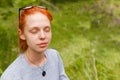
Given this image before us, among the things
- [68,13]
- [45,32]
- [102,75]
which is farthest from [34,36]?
A: [68,13]

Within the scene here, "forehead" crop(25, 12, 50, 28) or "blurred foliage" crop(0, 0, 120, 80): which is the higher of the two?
"forehead" crop(25, 12, 50, 28)

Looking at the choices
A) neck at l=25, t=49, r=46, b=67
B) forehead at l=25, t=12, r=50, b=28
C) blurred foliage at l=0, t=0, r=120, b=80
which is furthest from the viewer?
blurred foliage at l=0, t=0, r=120, b=80

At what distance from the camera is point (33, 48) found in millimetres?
2746

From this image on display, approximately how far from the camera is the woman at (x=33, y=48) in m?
2.69

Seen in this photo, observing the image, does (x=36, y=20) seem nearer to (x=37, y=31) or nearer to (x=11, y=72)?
(x=37, y=31)

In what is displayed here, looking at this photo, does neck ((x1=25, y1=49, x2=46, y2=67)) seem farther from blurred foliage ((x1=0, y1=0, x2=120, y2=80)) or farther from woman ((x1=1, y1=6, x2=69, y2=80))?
blurred foliage ((x1=0, y1=0, x2=120, y2=80))

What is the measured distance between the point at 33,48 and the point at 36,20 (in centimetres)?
21

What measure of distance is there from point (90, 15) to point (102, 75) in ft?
5.20

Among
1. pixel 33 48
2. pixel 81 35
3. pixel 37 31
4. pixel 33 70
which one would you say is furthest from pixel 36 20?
pixel 81 35

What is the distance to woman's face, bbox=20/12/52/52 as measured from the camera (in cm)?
267

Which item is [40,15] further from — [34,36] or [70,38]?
[70,38]

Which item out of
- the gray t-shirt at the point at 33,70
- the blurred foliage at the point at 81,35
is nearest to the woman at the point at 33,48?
the gray t-shirt at the point at 33,70

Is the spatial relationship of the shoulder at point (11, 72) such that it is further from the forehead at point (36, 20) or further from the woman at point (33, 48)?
the forehead at point (36, 20)

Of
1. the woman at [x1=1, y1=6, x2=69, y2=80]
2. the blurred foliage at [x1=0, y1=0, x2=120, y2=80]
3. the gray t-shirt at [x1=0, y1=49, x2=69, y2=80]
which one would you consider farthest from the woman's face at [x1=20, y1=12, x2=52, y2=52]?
the blurred foliage at [x1=0, y1=0, x2=120, y2=80]
